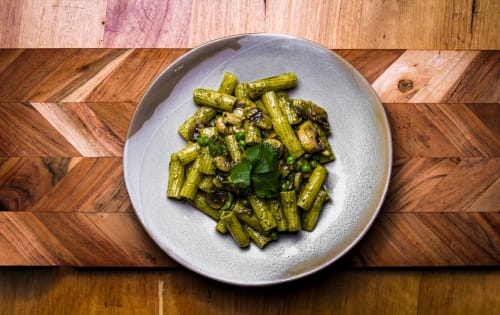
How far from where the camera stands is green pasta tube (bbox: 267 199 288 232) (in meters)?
3.28

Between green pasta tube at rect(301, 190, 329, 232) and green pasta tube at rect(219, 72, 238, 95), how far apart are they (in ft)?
2.90

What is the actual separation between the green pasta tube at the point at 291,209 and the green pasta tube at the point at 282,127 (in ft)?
0.82

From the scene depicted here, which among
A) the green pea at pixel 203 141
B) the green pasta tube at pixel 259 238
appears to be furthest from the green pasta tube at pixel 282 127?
the green pasta tube at pixel 259 238

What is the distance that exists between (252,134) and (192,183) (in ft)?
1.61

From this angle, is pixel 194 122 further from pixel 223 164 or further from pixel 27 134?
pixel 27 134

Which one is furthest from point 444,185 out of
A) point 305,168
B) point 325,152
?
point 305,168

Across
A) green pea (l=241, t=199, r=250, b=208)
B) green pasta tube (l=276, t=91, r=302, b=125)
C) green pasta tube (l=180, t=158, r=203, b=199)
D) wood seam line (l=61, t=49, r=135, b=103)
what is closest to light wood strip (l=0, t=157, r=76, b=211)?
wood seam line (l=61, t=49, r=135, b=103)

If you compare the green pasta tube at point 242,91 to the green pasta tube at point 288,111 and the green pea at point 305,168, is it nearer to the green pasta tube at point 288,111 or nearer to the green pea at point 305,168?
the green pasta tube at point 288,111

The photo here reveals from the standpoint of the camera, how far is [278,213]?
3285mm

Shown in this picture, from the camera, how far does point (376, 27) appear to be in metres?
3.68

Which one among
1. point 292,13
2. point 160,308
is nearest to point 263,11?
point 292,13

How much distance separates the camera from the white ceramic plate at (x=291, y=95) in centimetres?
331

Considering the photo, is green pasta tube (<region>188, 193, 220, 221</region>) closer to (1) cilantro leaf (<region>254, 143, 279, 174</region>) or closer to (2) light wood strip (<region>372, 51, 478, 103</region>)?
(1) cilantro leaf (<region>254, 143, 279, 174</region>)

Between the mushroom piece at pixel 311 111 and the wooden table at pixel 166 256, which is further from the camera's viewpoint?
the wooden table at pixel 166 256
